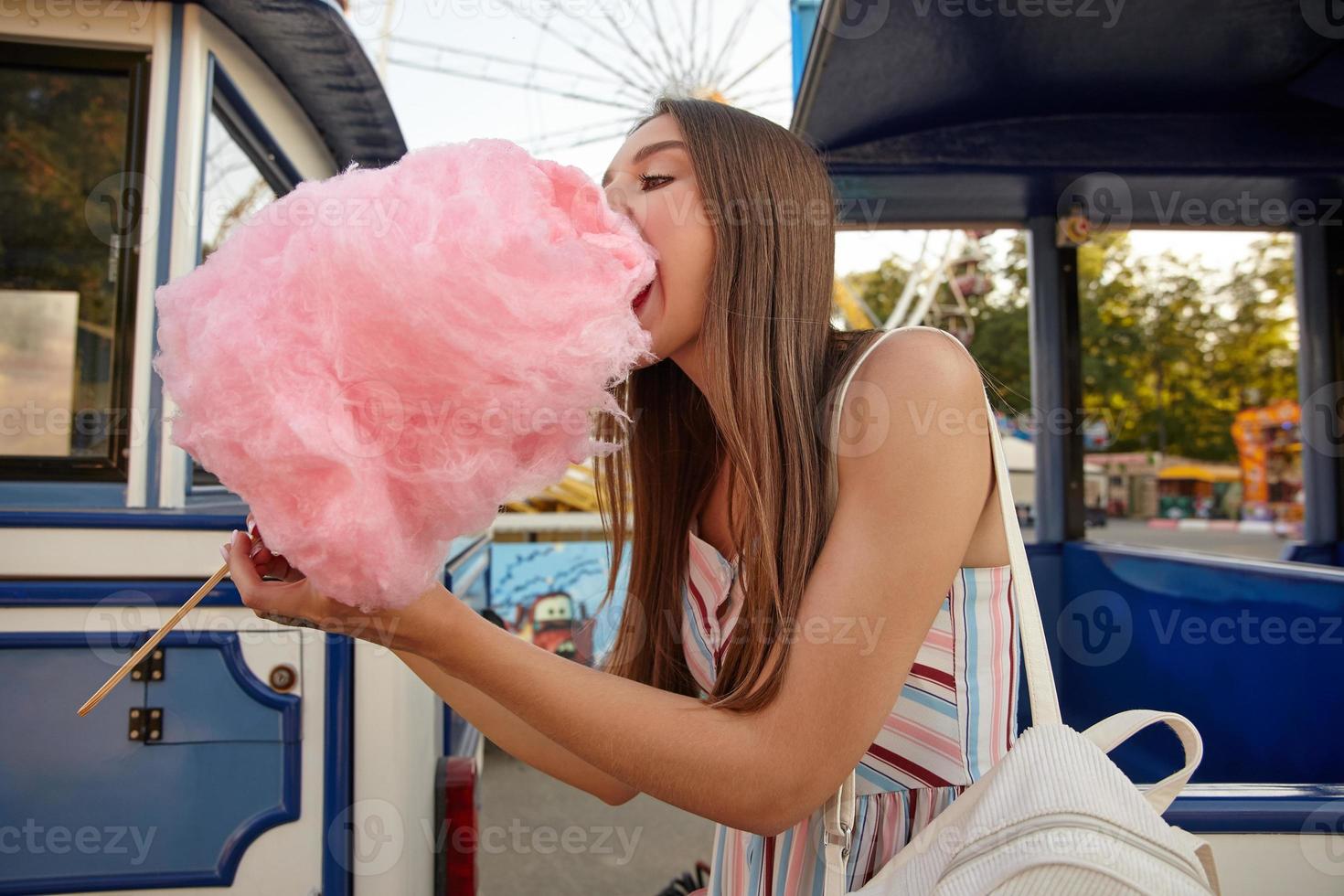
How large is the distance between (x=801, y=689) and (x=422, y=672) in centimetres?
64

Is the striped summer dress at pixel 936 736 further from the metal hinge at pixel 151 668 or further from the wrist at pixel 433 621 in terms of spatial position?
the metal hinge at pixel 151 668

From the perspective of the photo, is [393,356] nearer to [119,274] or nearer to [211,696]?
[211,696]

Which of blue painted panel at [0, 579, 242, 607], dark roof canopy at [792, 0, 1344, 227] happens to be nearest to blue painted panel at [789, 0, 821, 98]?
dark roof canopy at [792, 0, 1344, 227]

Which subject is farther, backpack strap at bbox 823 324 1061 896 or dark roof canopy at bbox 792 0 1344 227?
dark roof canopy at bbox 792 0 1344 227

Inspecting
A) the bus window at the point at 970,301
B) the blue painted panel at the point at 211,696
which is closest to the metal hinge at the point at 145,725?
the blue painted panel at the point at 211,696

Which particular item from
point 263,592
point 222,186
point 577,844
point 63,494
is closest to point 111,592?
point 263,592

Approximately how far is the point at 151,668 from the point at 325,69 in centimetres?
221

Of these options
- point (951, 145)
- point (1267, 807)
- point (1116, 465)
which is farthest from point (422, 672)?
point (1116, 465)

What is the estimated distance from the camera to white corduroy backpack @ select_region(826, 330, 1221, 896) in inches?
34.3

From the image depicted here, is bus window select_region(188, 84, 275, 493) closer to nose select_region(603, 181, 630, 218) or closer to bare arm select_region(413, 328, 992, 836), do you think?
nose select_region(603, 181, 630, 218)

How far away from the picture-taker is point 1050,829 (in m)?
0.90

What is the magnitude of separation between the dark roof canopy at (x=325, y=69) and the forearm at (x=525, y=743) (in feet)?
6.71

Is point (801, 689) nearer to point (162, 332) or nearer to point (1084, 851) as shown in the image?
point (1084, 851)

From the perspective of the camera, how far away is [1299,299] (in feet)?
11.4
